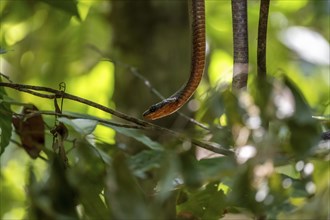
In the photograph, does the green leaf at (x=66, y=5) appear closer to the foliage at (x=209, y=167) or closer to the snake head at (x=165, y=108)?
the foliage at (x=209, y=167)

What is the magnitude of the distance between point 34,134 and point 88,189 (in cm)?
50

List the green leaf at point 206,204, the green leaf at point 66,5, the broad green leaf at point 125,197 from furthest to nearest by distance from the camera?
the green leaf at point 66,5 → the green leaf at point 206,204 → the broad green leaf at point 125,197

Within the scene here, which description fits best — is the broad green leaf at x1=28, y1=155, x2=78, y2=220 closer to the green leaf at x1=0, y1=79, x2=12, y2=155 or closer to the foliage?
the foliage

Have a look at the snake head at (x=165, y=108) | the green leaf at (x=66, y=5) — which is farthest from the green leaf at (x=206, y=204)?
the green leaf at (x=66, y=5)

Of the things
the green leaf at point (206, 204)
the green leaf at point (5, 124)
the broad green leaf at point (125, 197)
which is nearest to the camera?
the broad green leaf at point (125, 197)

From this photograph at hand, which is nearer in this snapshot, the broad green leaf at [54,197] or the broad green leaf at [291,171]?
the broad green leaf at [54,197]

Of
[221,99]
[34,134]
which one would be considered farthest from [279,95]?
[34,134]

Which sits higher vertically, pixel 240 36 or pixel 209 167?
pixel 240 36

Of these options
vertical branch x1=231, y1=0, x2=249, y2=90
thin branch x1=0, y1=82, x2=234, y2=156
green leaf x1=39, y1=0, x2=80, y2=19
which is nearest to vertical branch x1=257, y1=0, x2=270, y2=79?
vertical branch x1=231, y1=0, x2=249, y2=90

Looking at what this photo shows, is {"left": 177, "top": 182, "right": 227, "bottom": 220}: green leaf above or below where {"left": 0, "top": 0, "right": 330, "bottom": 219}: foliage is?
below

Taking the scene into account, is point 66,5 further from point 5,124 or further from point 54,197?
point 54,197

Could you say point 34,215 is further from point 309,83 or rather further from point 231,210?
point 309,83

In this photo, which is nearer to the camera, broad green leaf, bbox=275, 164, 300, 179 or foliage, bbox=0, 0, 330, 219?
foliage, bbox=0, 0, 330, 219

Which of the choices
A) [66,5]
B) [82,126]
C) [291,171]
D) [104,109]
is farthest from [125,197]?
[66,5]
